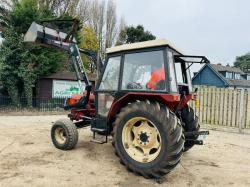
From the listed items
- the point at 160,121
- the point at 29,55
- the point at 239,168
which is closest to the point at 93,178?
the point at 160,121

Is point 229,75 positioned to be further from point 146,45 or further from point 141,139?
point 141,139

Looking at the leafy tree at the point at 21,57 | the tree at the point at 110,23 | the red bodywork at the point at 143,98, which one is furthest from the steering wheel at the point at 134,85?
the tree at the point at 110,23

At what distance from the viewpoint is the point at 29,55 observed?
1329 centimetres

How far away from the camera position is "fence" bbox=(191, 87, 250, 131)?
29.6 ft

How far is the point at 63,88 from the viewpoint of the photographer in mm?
14852

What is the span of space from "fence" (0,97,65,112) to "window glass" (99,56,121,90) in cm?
846

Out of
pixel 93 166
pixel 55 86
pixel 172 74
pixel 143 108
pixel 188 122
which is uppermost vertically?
pixel 172 74

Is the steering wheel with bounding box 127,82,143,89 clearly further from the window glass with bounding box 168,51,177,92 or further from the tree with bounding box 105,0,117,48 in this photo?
the tree with bounding box 105,0,117,48

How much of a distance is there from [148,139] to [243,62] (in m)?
52.9

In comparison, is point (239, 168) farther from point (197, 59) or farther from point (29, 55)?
point (29, 55)

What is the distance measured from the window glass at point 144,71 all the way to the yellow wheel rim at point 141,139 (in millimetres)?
631

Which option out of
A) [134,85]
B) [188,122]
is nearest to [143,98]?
[134,85]

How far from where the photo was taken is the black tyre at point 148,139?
371cm

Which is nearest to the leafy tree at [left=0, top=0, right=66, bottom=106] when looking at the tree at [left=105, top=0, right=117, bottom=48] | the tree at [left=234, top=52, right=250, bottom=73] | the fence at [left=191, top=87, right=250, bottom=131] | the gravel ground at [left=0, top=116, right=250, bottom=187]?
the gravel ground at [left=0, top=116, right=250, bottom=187]
